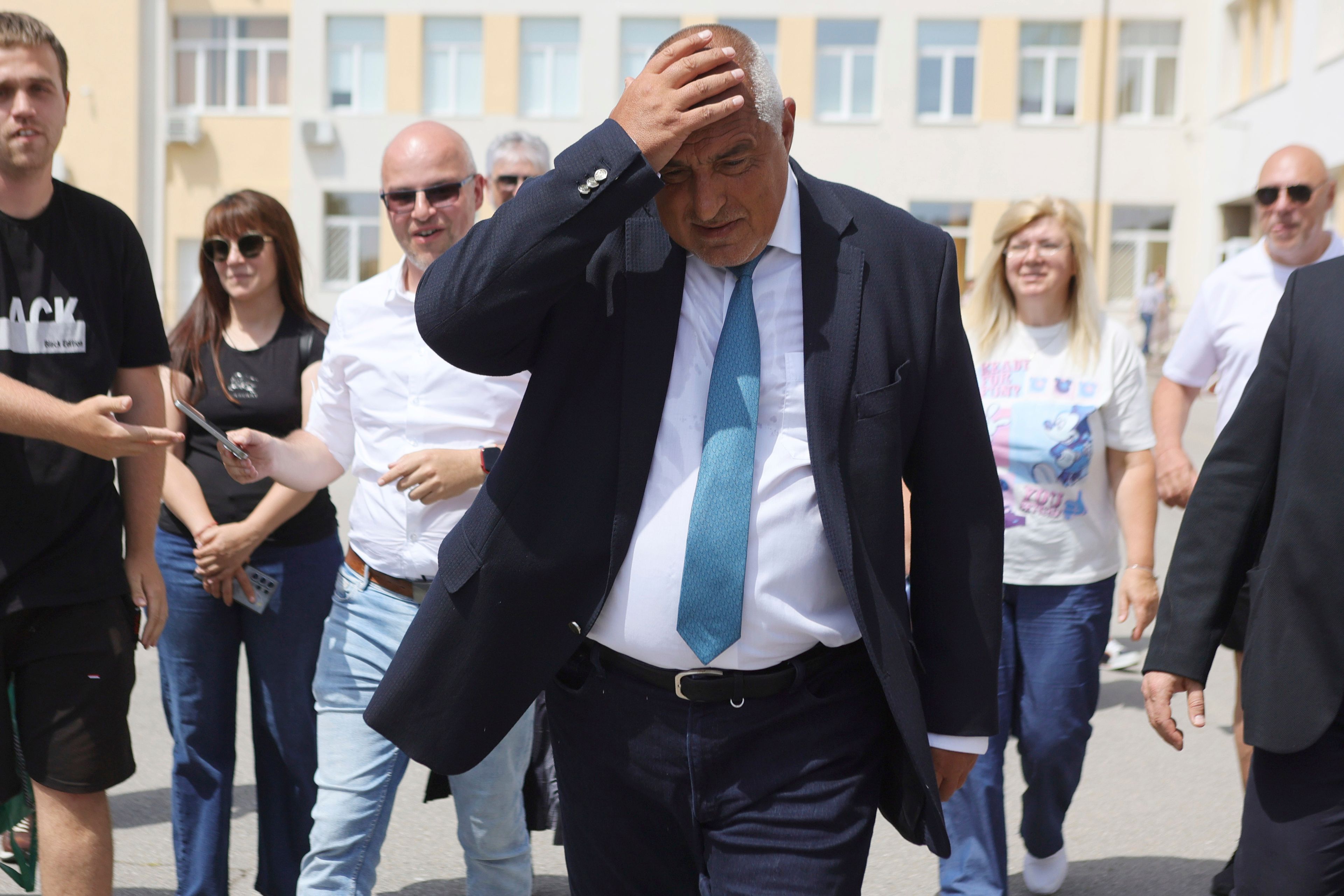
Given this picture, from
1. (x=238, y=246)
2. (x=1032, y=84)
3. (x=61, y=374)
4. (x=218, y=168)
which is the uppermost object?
(x=1032, y=84)

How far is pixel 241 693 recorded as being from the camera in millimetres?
6762

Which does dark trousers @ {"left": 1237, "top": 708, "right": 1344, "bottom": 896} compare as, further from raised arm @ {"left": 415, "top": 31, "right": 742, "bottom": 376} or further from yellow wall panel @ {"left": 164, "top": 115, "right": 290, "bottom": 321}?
yellow wall panel @ {"left": 164, "top": 115, "right": 290, "bottom": 321}

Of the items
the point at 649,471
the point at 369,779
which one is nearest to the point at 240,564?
the point at 369,779

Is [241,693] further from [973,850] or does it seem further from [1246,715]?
[1246,715]

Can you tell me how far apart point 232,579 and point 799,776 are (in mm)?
2261

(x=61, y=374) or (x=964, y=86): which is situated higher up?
(x=964, y=86)

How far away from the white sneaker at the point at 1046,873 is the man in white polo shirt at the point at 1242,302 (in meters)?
1.42

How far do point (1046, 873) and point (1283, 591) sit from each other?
7.40 ft

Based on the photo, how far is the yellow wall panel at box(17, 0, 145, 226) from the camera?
30.8m

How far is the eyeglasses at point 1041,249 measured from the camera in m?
4.59

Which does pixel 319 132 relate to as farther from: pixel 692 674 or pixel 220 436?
pixel 692 674

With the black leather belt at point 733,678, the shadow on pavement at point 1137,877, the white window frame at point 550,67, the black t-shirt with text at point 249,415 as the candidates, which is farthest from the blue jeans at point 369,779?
the white window frame at point 550,67

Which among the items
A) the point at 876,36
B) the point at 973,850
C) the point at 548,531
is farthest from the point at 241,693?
the point at 876,36

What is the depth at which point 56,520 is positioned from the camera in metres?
3.42
